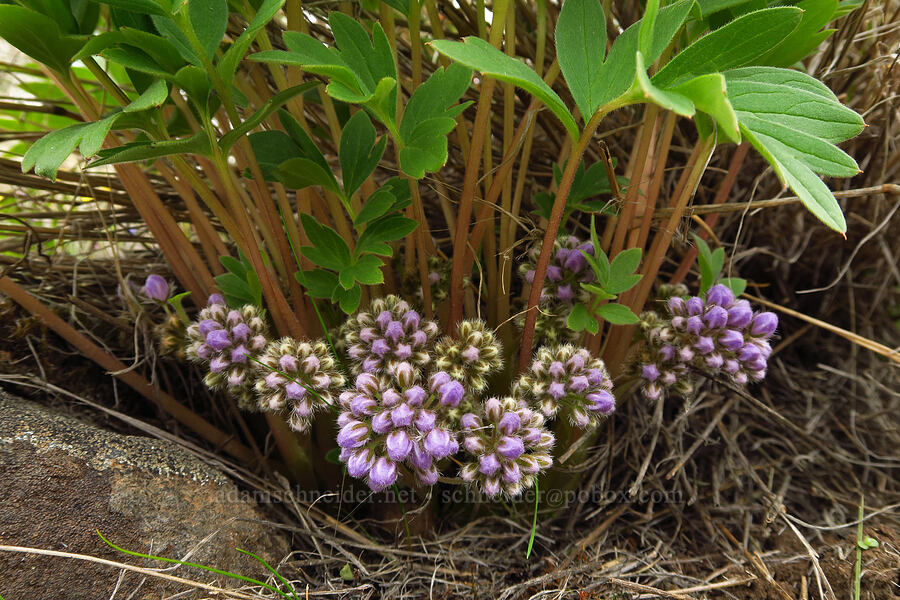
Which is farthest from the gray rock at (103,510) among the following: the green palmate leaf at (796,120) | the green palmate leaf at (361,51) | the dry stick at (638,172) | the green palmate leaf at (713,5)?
the green palmate leaf at (713,5)

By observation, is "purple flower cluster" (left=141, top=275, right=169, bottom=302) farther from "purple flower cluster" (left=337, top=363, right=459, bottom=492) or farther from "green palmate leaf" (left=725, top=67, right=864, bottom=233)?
"green palmate leaf" (left=725, top=67, right=864, bottom=233)

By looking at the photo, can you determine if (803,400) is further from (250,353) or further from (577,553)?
(250,353)

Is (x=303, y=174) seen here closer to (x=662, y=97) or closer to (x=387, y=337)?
(x=387, y=337)

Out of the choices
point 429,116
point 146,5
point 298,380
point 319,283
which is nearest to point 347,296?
point 319,283

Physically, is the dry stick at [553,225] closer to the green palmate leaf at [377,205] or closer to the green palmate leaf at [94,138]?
the green palmate leaf at [377,205]

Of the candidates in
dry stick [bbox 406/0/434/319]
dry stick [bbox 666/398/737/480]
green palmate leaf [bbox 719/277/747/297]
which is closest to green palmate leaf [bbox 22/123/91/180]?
dry stick [bbox 406/0/434/319]

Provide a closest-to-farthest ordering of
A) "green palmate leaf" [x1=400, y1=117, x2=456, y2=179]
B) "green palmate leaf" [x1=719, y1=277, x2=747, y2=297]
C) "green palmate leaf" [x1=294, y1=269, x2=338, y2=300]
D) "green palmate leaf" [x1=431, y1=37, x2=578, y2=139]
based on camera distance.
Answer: "green palmate leaf" [x1=431, y1=37, x2=578, y2=139] → "green palmate leaf" [x1=400, y1=117, x2=456, y2=179] → "green palmate leaf" [x1=294, y1=269, x2=338, y2=300] → "green palmate leaf" [x1=719, y1=277, x2=747, y2=297]
